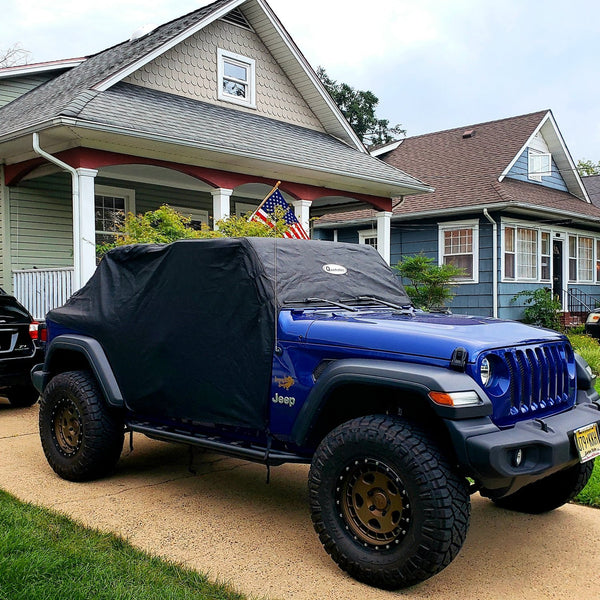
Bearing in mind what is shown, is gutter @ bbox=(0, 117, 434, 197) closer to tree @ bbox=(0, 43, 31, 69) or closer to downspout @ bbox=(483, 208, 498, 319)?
downspout @ bbox=(483, 208, 498, 319)

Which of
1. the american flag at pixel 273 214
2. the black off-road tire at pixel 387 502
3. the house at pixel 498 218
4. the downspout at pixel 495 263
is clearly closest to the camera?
the black off-road tire at pixel 387 502

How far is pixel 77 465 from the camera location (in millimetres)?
5129

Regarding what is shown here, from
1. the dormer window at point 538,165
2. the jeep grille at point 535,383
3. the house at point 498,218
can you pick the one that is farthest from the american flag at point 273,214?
the dormer window at point 538,165

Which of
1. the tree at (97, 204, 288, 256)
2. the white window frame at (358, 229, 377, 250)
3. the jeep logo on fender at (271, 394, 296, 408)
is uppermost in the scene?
the white window frame at (358, 229, 377, 250)

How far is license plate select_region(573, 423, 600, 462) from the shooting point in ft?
12.2

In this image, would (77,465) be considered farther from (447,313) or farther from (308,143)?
(308,143)

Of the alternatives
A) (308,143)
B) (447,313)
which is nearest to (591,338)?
(308,143)

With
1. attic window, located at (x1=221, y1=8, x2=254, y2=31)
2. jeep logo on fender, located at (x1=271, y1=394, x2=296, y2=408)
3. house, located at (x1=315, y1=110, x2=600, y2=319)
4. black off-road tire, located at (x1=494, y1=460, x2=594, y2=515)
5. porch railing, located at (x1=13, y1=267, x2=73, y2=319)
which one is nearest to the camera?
jeep logo on fender, located at (x1=271, y1=394, x2=296, y2=408)

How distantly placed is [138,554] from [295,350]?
1398 mm

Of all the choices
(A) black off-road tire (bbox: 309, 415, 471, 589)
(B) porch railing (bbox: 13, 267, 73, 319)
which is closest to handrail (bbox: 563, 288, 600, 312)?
(B) porch railing (bbox: 13, 267, 73, 319)

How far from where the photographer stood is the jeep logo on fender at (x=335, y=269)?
490 centimetres

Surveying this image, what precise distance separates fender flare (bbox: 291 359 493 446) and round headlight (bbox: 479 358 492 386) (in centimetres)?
13

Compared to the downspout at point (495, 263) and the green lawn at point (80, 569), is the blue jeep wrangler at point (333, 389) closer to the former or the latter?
the green lawn at point (80, 569)

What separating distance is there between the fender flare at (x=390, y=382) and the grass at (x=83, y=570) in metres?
0.96
